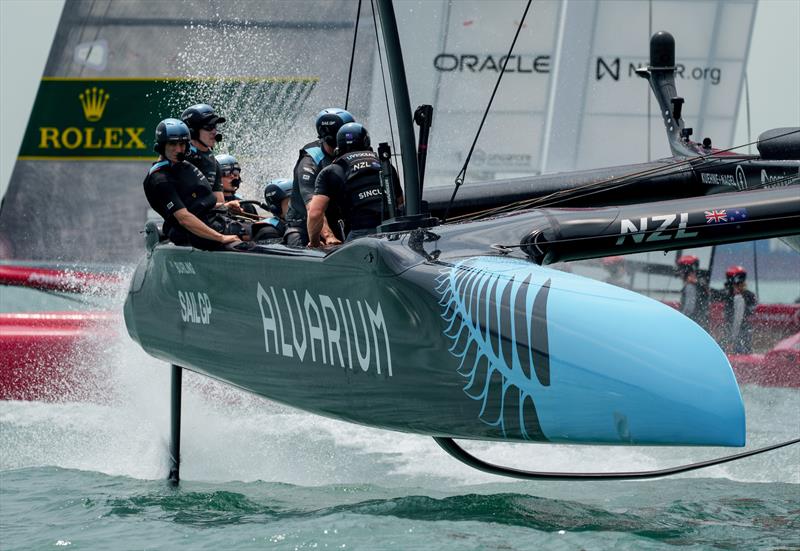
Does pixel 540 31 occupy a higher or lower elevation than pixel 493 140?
higher

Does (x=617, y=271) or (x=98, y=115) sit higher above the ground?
(x=98, y=115)

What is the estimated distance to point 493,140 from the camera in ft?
28.2

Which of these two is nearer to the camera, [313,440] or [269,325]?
[269,325]

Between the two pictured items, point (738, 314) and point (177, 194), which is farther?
point (738, 314)

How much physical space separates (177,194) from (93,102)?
14.3 ft

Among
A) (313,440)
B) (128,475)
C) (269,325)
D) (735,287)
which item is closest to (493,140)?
(735,287)

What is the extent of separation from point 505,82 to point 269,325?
17.3 feet

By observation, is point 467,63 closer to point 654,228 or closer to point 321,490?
point 321,490

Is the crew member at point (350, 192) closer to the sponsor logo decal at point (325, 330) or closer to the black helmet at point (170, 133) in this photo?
the sponsor logo decal at point (325, 330)

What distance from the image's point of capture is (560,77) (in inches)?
336

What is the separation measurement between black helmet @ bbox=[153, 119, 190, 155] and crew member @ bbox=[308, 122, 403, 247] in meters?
0.81

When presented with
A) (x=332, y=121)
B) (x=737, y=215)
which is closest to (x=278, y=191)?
(x=332, y=121)

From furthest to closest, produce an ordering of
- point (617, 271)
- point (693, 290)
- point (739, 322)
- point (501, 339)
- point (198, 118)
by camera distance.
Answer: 1. point (617, 271)
2. point (693, 290)
3. point (739, 322)
4. point (198, 118)
5. point (501, 339)

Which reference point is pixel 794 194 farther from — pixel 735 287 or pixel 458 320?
pixel 735 287
